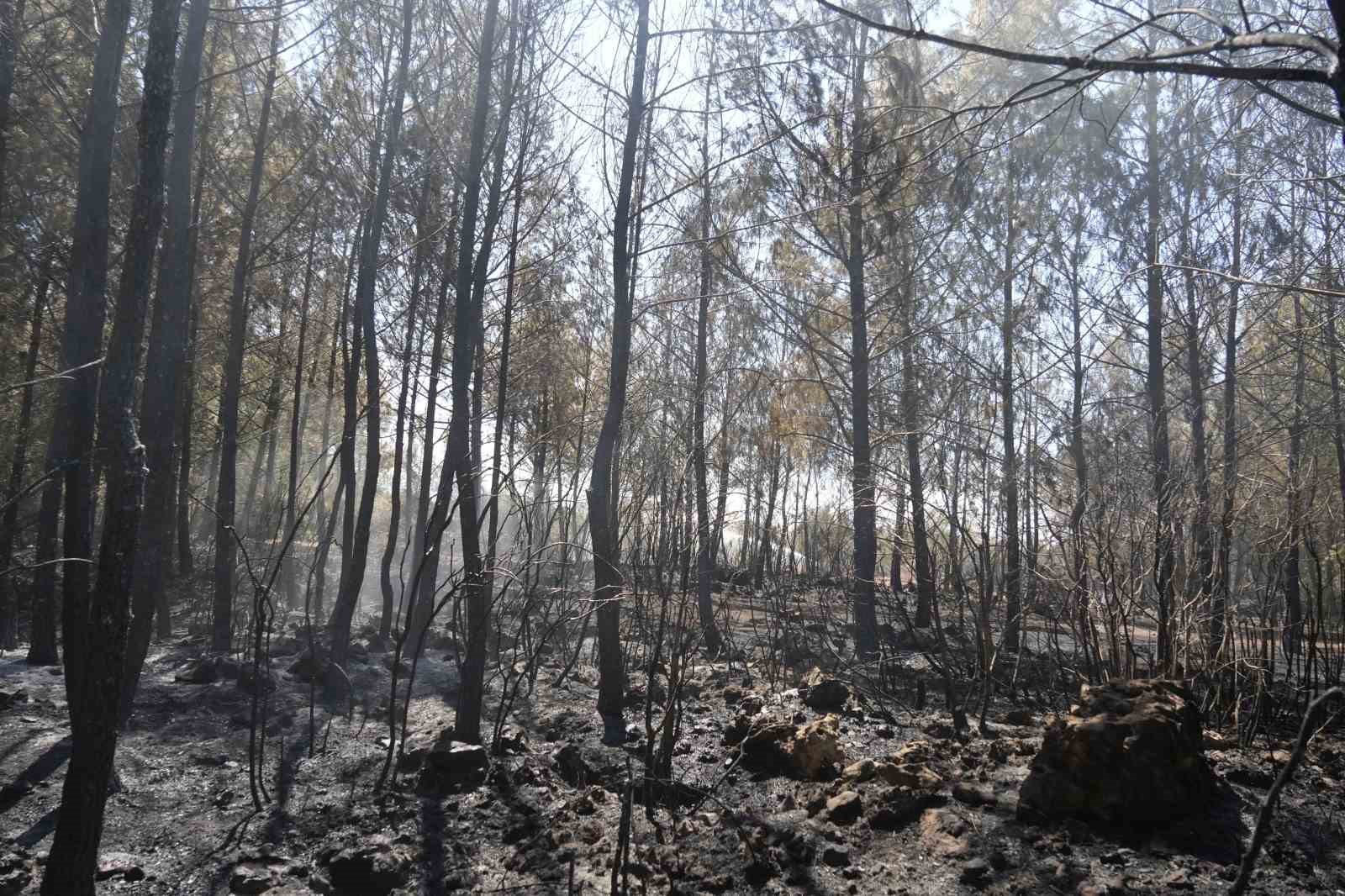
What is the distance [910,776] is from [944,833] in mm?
548

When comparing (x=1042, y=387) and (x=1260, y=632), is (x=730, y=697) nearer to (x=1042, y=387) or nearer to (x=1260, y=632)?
(x=1260, y=632)

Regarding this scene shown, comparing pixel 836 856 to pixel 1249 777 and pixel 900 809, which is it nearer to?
pixel 900 809

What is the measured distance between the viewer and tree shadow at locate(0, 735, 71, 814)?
520cm

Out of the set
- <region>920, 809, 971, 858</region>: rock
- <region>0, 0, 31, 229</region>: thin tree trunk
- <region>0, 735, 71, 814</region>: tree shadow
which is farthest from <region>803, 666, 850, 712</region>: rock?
<region>0, 0, 31, 229</region>: thin tree trunk

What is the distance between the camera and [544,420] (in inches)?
565

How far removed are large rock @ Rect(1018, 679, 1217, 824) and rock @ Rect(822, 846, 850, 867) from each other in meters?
0.88

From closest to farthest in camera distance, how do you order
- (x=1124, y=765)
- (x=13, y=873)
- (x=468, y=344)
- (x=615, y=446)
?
1. (x=1124, y=765)
2. (x=13, y=873)
3. (x=468, y=344)
4. (x=615, y=446)

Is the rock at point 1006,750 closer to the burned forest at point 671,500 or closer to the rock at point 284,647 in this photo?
the burned forest at point 671,500

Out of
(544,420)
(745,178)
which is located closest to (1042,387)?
(745,178)

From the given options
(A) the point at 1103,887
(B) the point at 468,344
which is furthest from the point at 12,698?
(A) the point at 1103,887

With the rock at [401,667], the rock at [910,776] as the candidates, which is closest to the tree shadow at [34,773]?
the rock at [401,667]

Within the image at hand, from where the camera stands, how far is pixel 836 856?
4.21 m

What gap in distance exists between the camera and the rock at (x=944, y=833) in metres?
4.05

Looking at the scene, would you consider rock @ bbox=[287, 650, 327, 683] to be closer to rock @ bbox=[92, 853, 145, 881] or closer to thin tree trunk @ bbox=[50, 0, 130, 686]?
thin tree trunk @ bbox=[50, 0, 130, 686]
